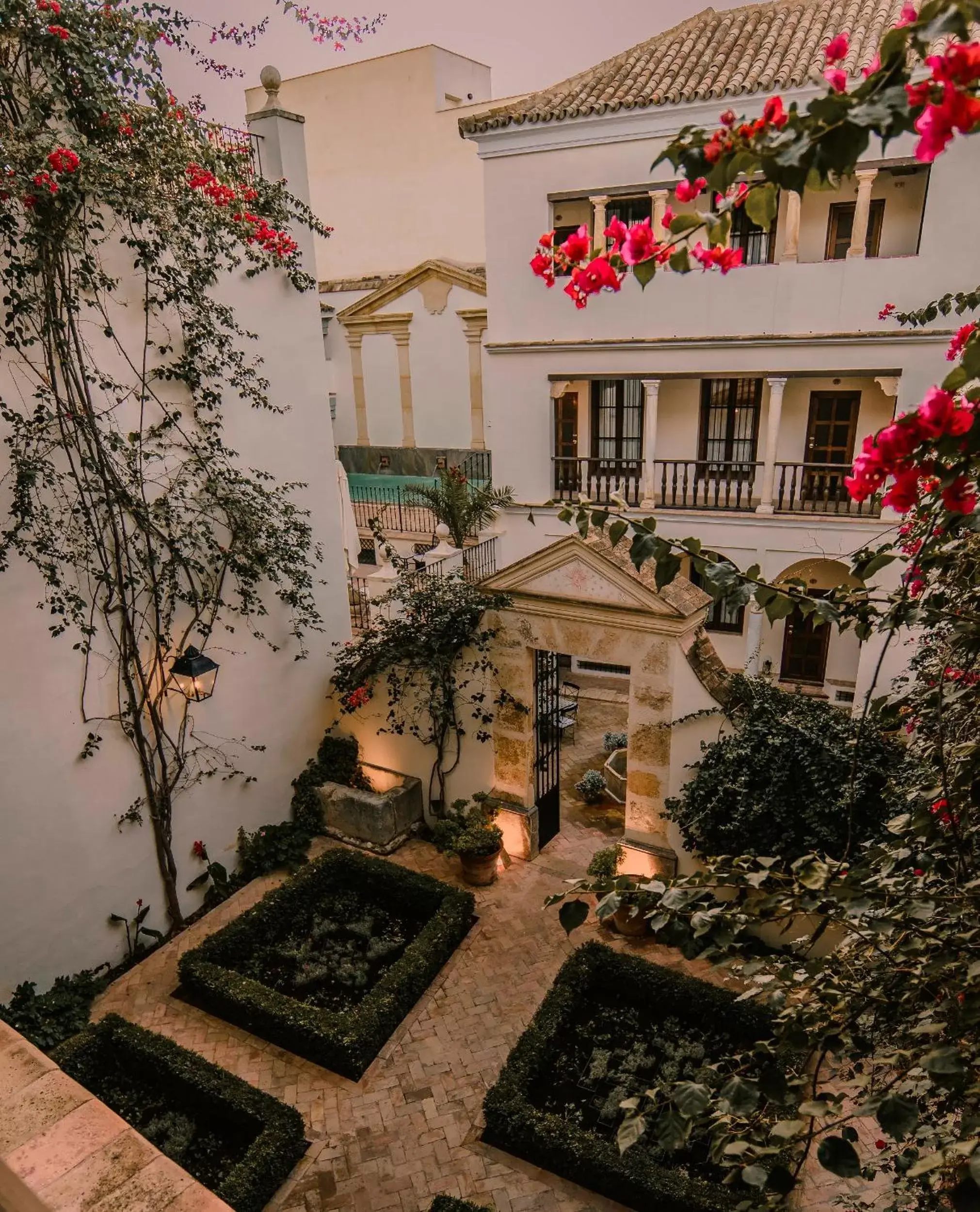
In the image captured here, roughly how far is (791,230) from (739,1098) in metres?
12.2

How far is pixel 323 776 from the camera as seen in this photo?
9.48m

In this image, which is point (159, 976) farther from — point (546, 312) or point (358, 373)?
point (358, 373)

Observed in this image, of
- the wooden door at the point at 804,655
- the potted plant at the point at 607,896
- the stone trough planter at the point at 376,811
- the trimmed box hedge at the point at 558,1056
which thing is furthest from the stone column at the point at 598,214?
the potted plant at the point at 607,896

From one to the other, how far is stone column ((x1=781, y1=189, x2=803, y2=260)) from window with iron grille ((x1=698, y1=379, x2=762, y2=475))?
2031 mm

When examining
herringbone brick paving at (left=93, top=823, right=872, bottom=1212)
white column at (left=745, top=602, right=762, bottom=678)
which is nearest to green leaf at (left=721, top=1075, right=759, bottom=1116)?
herringbone brick paving at (left=93, top=823, right=872, bottom=1212)

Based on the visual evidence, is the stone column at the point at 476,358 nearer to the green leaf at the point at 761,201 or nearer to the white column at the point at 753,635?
the white column at the point at 753,635

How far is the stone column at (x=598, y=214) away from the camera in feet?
39.9

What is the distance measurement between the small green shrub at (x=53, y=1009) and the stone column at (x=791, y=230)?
41.5ft

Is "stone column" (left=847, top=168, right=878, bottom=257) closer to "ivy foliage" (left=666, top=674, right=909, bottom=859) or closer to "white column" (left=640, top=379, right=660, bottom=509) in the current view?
"white column" (left=640, top=379, right=660, bottom=509)

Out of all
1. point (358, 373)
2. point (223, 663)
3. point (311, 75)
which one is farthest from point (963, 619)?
point (311, 75)

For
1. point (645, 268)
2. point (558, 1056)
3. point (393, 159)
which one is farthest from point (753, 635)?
point (393, 159)

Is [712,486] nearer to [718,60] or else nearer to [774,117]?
[718,60]

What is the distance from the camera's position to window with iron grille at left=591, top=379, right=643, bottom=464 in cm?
1370

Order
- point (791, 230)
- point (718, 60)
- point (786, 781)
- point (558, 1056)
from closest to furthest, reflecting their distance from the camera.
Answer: point (558, 1056), point (786, 781), point (791, 230), point (718, 60)
